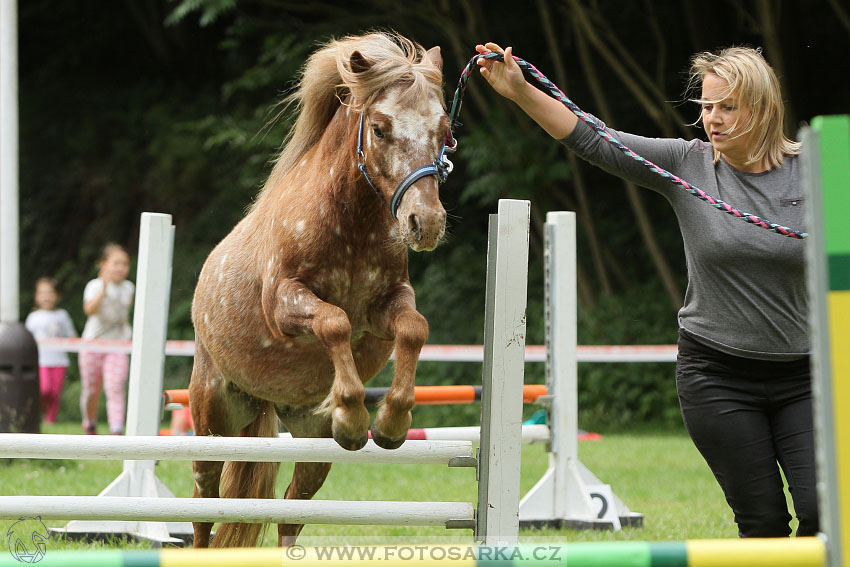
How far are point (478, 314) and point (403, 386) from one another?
9.24m

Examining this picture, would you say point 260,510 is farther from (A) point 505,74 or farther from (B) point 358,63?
(A) point 505,74

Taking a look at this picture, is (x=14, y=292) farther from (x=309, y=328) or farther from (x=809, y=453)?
(x=809, y=453)

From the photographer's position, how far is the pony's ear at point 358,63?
338cm

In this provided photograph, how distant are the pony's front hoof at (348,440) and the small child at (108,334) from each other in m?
6.85

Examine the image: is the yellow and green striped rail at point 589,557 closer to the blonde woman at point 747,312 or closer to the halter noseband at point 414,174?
the blonde woman at point 747,312

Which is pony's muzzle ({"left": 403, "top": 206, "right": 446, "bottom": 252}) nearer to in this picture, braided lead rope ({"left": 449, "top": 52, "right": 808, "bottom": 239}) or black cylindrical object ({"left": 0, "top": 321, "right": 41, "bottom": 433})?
braided lead rope ({"left": 449, "top": 52, "right": 808, "bottom": 239})

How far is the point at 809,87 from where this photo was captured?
1149 cm

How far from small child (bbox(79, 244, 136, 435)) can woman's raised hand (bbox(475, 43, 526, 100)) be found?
23.5 ft

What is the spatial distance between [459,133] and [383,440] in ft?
34.0

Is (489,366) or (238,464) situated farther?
(238,464)

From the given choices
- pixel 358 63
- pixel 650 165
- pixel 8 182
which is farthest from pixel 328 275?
pixel 8 182

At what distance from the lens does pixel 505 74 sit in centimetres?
336

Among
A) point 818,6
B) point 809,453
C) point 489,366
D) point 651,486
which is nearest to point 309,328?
point 489,366

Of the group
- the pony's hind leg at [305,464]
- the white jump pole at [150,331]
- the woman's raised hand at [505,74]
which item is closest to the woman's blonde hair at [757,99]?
the woman's raised hand at [505,74]
